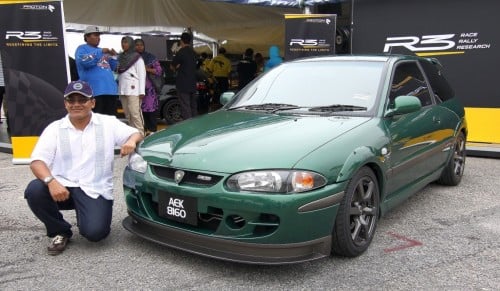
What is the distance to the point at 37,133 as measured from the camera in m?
7.10

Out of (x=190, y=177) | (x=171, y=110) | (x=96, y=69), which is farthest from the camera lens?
(x=171, y=110)

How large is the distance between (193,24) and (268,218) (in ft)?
44.2

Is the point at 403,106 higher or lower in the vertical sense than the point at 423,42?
lower

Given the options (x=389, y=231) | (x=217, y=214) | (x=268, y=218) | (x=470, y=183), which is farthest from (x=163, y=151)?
(x=470, y=183)

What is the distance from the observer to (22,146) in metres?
7.06

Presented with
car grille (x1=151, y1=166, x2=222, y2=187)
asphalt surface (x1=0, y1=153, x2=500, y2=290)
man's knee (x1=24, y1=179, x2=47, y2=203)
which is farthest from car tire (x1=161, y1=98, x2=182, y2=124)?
car grille (x1=151, y1=166, x2=222, y2=187)

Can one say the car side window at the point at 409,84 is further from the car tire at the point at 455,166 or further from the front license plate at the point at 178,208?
the front license plate at the point at 178,208

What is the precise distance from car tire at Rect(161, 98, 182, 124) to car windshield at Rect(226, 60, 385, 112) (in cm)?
660

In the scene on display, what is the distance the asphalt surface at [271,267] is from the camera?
316 cm

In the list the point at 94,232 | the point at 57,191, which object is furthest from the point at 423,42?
the point at 57,191

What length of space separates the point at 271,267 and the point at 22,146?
508 centimetres

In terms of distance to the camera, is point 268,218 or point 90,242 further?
point 90,242

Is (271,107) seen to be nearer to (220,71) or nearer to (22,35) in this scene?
(22,35)

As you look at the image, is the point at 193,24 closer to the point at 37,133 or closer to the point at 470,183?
the point at 37,133
